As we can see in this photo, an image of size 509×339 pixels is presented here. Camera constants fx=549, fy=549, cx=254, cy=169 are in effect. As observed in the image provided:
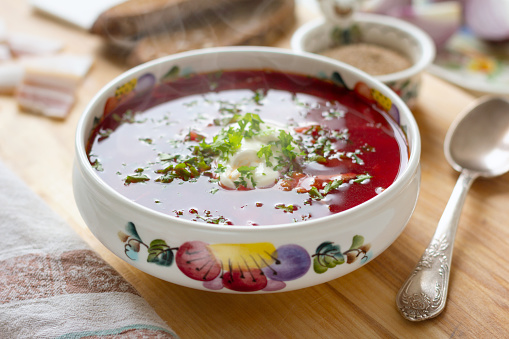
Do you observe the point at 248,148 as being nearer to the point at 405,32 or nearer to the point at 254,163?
the point at 254,163

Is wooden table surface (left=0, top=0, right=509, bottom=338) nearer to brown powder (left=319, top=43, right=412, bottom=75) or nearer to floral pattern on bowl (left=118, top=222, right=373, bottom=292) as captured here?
floral pattern on bowl (left=118, top=222, right=373, bottom=292)

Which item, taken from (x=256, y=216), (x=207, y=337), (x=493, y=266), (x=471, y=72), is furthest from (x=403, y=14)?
(x=207, y=337)

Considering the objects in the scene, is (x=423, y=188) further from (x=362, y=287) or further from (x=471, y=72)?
(x=471, y=72)

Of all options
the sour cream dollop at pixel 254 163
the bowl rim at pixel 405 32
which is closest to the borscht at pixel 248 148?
the sour cream dollop at pixel 254 163

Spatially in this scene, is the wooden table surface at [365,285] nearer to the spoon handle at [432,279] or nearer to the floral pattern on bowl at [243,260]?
the spoon handle at [432,279]

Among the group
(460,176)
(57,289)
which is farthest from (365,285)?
(57,289)
